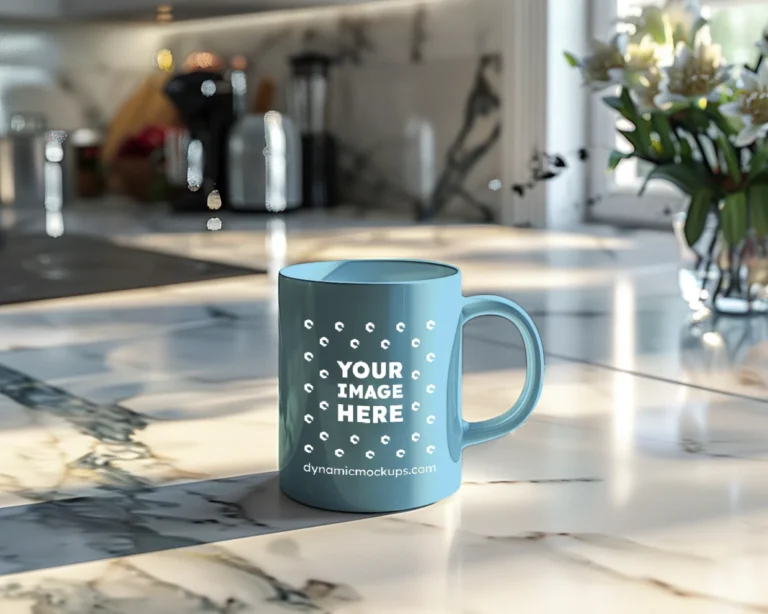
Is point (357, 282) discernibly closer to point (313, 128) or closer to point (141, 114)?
point (313, 128)

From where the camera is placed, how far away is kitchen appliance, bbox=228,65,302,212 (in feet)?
7.01

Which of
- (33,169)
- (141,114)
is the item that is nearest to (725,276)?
(33,169)

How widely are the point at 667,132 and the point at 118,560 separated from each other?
705 mm

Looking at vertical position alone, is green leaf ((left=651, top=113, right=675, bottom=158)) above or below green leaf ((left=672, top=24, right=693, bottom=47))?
below

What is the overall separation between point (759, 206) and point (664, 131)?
0.11m

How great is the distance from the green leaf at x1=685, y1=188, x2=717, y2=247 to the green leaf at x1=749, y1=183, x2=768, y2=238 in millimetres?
33

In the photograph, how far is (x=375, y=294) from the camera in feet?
1.70

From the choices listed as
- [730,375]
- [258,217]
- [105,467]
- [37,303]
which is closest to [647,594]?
[105,467]

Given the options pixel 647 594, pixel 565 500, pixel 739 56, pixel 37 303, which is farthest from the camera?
pixel 739 56

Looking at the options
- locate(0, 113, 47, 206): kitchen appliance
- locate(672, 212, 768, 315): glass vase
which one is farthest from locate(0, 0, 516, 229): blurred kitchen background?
locate(672, 212, 768, 315): glass vase

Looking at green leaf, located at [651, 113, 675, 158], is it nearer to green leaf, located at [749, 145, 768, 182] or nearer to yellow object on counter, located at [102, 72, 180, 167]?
green leaf, located at [749, 145, 768, 182]

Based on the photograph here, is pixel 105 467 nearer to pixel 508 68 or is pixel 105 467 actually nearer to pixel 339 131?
pixel 508 68

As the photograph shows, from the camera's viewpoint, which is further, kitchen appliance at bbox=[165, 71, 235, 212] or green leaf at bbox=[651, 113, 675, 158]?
kitchen appliance at bbox=[165, 71, 235, 212]

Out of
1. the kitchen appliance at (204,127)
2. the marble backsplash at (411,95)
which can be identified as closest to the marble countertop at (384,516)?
the marble backsplash at (411,95)
